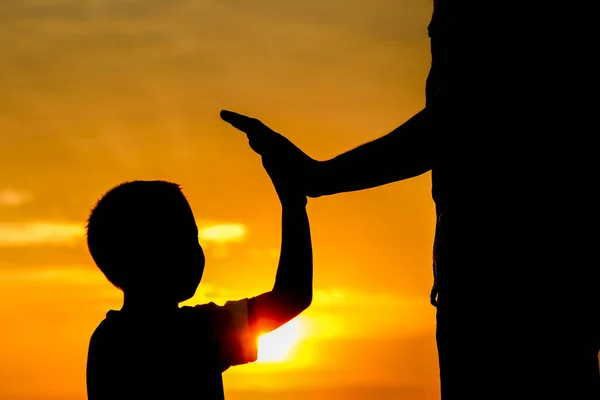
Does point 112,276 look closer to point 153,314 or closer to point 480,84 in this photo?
point 153,314

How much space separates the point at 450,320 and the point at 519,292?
26 centimetres

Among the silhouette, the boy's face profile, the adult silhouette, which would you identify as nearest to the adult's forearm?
the adult silhouette

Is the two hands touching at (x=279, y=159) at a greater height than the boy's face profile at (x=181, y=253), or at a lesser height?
greater

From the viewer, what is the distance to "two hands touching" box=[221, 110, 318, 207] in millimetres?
3102

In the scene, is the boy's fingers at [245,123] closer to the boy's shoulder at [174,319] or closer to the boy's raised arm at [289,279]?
the boy's raised arm at [289,279]

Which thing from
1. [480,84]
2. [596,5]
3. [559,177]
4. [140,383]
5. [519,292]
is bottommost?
[140,383]

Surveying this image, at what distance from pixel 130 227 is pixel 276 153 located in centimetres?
55

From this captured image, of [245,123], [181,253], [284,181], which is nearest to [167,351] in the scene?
[181,253]

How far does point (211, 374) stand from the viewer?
3002mm

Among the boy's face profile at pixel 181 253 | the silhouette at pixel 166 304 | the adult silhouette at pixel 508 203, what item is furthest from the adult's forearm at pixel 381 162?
the boy's face profile at pixel 181 253

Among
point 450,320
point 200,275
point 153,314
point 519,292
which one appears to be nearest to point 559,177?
point 519,292

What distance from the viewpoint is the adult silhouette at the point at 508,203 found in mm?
2922

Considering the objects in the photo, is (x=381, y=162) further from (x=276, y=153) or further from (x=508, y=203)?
(x=508, y=203)

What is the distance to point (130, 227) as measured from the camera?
2.98 meters
